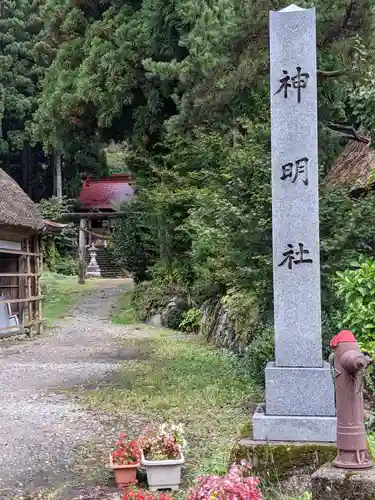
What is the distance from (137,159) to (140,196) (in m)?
1.11

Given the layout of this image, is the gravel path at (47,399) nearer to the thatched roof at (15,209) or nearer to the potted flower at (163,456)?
the potted flower at (163,456)

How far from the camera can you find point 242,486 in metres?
3.18

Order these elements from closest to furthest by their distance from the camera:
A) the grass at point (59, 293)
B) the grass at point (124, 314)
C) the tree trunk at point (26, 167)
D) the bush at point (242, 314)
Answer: the bush at point (242, 314) → the grass at point (124, 314) → the grass at point (59, 293) → the tree trunk at point (26, 167)

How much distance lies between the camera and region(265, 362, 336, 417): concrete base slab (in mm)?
4691

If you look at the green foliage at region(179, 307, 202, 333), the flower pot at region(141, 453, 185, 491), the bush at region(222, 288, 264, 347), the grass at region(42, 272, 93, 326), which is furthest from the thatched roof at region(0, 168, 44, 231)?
the flower pot at region(141, 453, 185, 491)

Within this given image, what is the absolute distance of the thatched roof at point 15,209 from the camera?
567 inches

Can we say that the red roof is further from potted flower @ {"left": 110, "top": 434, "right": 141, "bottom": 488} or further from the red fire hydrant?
the red fire hydrant

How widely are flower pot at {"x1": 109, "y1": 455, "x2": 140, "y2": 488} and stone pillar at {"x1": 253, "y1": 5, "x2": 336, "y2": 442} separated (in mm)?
1045

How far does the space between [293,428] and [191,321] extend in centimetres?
1138

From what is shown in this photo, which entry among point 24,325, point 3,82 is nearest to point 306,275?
point 24,325

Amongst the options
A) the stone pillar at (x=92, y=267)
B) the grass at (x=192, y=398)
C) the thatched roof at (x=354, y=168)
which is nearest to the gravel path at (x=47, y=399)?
the grass at (x=192, y=398)

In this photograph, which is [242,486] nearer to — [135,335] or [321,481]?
[321,481]

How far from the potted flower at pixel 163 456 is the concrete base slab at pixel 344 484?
1716mm

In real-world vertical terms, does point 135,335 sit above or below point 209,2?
below
